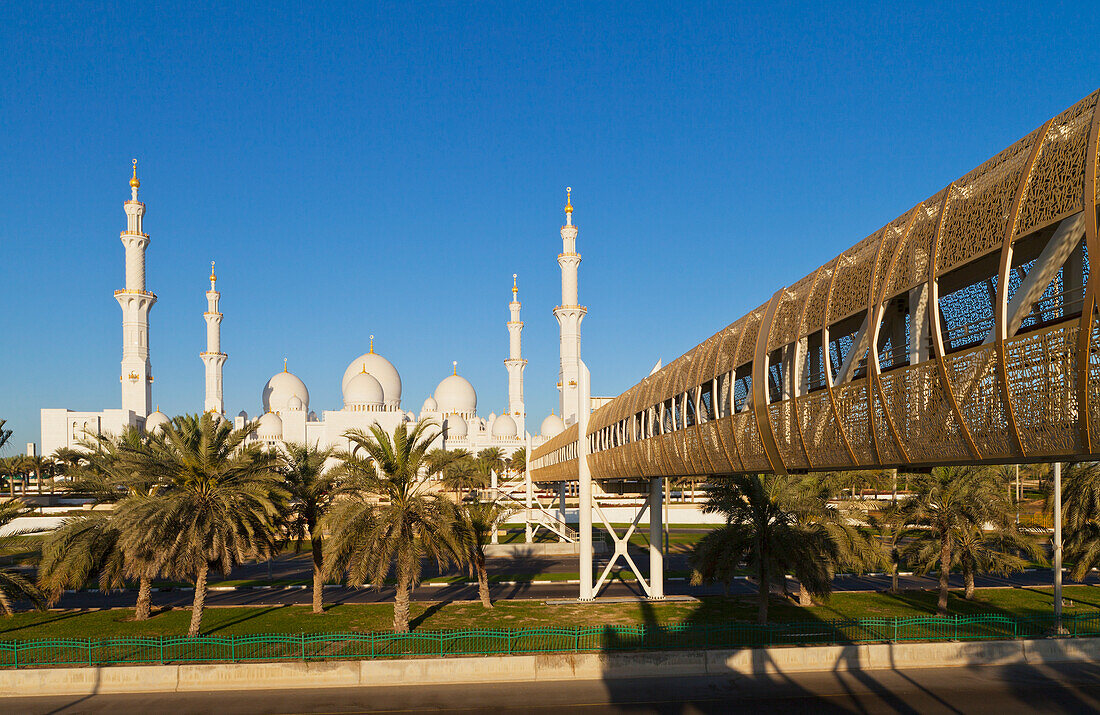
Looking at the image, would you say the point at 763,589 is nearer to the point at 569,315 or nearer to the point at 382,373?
the point at 569,315

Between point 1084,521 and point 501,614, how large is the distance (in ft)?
63.7

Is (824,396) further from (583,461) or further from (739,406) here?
(583,461)

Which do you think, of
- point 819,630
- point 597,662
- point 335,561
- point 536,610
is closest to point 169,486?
point 335,561

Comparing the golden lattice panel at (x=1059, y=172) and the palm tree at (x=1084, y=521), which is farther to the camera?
the palm tree at (x=1084, y=521)

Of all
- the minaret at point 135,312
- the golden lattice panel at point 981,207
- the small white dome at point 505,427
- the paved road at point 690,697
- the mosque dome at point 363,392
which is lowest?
the paved road at point 690,697

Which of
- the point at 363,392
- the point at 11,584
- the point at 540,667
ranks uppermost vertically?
the point at 363,392

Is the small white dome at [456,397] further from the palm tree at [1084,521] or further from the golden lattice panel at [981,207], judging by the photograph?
the golden lattice panel at [981,207]

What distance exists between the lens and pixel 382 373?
10656 centimetres

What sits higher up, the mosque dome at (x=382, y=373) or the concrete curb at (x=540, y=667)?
the mosque dome at (x=382, y=373)

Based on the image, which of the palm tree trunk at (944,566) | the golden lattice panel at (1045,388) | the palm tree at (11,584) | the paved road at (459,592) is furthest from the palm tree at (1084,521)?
the palm tree at (11,584)

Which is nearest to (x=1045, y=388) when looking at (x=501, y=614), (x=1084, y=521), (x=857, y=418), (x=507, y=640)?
(x=857, y=418)

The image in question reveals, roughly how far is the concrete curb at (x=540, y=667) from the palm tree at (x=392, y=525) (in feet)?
10.5

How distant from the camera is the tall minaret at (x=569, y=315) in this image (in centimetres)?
8812

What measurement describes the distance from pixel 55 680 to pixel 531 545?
2773 centimetres
